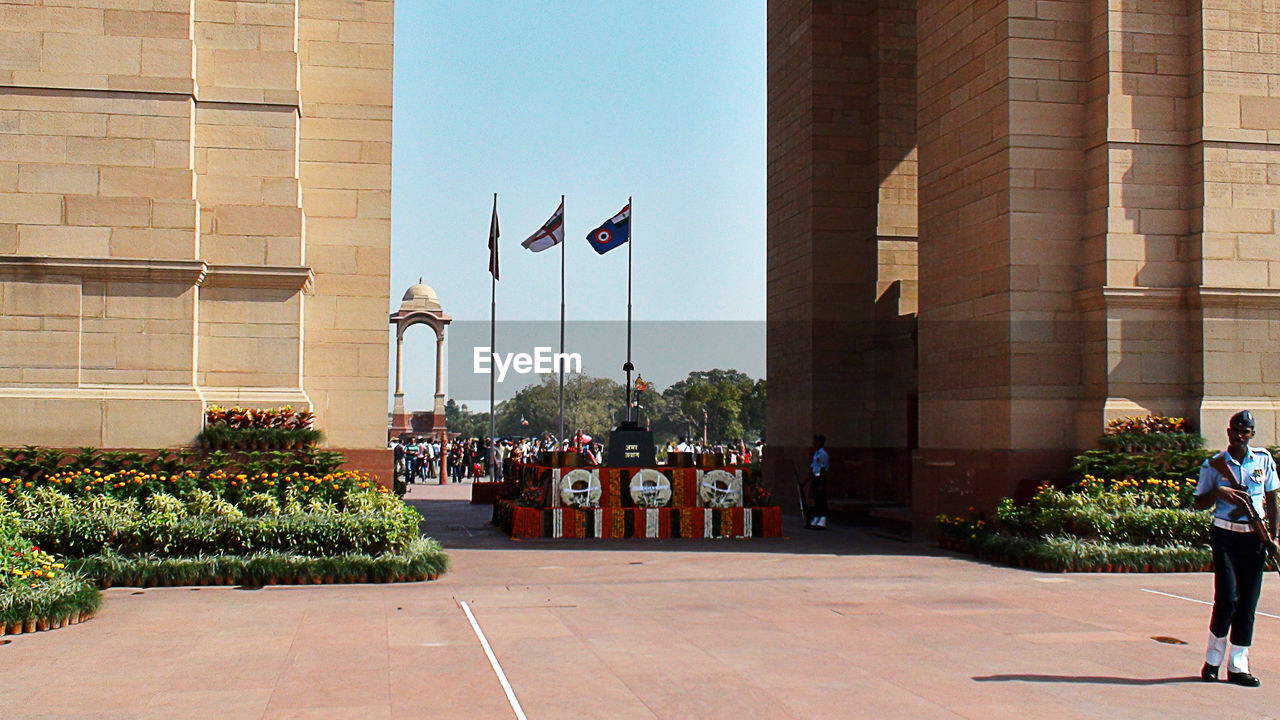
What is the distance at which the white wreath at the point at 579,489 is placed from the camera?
21.2 m

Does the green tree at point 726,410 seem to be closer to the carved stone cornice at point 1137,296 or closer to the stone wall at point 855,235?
the stone wall at point 855,235

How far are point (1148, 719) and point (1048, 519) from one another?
9366mm

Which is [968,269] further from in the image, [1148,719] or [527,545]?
[1148,719]

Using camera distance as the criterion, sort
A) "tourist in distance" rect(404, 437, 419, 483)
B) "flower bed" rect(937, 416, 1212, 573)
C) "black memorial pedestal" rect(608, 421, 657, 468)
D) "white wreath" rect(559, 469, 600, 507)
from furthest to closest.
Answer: "tourist in distance" rect(404, 437, 419, 483) → "black memorial pedestal" rect(608, 421, 657, 468) → "white wreath" rect(559, 469, 600, 507) → "flower bed" rect(937, 416, 1212, 573)

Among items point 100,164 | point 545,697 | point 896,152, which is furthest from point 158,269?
point 896,152

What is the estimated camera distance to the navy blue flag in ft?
109

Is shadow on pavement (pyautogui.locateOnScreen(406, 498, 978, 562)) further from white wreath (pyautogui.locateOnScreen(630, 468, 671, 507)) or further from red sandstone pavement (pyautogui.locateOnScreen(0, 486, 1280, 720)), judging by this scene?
red sandstone pavement (pyautogui.locateOnScreen(0, 486, 1280, 720))

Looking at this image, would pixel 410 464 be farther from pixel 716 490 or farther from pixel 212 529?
pixel 212 529

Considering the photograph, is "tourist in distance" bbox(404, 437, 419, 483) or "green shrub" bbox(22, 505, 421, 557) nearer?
"green shrub" bbox(22, 505, 421, 557)

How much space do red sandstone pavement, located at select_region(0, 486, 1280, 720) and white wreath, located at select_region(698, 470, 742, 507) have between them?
5.47 m

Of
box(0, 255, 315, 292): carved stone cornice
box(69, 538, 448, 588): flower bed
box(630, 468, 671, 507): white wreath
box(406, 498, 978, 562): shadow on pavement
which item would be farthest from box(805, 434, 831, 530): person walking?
box(0, 255, 315, 292): carved stone cornice

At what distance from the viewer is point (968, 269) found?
20.0 metres

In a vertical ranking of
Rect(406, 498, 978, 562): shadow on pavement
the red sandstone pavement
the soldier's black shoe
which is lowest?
Rect(406, 498, 978, 562): shadow on pavement

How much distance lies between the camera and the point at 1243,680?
901cm
